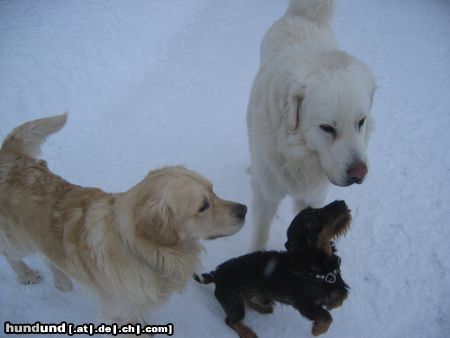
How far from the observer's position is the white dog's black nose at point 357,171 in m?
1.96

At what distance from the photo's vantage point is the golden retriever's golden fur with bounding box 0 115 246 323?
6.19ft

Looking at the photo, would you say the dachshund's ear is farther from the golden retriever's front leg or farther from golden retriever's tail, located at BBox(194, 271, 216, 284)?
the golden retriever's front leg

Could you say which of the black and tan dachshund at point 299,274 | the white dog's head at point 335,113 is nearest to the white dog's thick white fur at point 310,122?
the white dog's head at point 335,113

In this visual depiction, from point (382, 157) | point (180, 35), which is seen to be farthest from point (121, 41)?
point (382, 157)

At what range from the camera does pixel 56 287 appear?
2.83 meters

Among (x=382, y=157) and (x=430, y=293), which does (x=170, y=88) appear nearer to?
(x=382, y=157)

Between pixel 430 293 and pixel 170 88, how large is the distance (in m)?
4.05

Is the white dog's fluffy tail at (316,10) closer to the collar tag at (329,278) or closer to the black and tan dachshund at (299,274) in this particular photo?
the black and tan dachshund at (299,274)

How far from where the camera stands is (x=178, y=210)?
74.2 inches

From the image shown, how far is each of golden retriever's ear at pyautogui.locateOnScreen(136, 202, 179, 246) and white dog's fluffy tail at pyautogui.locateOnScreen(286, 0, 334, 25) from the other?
2.57 m

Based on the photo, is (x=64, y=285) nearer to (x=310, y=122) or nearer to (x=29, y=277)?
(x=29, y=277)

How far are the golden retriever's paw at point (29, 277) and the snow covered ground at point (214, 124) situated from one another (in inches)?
2.1

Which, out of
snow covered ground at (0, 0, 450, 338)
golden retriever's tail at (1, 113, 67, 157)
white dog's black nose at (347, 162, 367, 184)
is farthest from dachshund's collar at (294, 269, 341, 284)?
golden retriever's tail at (1, 113, 67, 157)

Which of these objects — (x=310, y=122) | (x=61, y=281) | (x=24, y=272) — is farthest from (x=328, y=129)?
(x=24, y=272)
